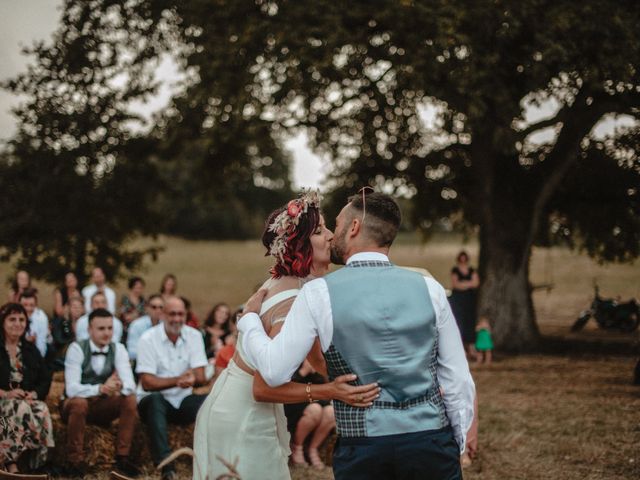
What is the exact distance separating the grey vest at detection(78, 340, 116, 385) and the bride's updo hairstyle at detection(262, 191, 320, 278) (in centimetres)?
412

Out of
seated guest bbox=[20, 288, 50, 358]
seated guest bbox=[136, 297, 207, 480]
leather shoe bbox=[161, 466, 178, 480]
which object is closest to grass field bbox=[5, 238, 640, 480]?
leather shoe bbox=[161, 466, 178, 480]

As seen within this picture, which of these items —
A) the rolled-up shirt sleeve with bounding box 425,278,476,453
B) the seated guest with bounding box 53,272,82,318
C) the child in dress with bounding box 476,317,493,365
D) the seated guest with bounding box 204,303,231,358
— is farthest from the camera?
the child in dress with bounding box 476,317,493,365

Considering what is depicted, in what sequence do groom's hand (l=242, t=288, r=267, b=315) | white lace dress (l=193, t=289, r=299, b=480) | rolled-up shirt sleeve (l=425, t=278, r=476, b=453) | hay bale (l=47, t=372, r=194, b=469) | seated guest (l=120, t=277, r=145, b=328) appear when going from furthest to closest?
seated guest (l=120, t=277, r=145, b=328), hay bale (l=47, t=372, r=194, b=469), white lace dress (l=193, t=289, r=299, b=480), groom's hand (l=242, t=288, r=267, b=315), rolled-up shirt sleeve (l=425, t=278, r=476, b=453)

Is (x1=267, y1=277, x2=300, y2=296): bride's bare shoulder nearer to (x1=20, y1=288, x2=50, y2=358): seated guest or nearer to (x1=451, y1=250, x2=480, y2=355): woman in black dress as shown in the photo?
(x1=20, y1=288, x2=50, y2=358): seated guest

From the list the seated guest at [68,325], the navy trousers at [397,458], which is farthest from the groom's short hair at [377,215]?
the seated guest at [68,325]

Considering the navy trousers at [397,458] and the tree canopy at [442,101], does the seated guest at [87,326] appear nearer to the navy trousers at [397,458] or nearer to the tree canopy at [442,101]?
the tree canopy at [442,101]

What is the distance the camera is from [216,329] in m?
10.5

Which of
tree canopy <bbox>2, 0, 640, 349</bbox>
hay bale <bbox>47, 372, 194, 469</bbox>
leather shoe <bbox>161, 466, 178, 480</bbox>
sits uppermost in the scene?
tree canopy <bbox>2, 0, 640, 349</bbox>

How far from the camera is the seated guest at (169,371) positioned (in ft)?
22.6

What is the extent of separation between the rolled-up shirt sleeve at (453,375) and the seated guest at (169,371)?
423 cm

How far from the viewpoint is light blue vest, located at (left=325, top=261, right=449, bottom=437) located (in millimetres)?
2764

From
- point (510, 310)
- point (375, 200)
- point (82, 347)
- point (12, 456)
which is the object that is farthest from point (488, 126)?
point (375, 200)

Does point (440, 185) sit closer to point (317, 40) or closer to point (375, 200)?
point (317, 40)

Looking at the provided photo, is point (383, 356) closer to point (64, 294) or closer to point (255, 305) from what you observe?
point (255, 305)
